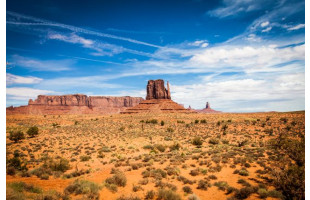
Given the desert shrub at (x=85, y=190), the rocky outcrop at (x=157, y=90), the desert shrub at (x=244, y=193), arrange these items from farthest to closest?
1. the rocky outcrop at (x=157, y=90)
2. the desert shrub at (x=85, y=190)
3. the desert shrub at (x=244, y=193)

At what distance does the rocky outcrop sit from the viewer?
12262 centimetres

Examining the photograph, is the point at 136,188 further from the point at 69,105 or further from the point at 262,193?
the point at 69,105

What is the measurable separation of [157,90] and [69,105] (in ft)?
344

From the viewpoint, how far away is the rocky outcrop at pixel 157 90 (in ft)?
402

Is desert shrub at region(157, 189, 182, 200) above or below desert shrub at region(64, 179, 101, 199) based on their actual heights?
above

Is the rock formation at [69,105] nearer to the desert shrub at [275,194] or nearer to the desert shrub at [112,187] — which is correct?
the desert shrub at [112,187]

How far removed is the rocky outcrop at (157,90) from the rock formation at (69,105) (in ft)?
234

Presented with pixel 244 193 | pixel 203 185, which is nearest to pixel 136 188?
pixel 203 185

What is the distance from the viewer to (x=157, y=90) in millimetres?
123562

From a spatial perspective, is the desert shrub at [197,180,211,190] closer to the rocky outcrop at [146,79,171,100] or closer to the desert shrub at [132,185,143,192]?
the desert shrub at [132,185,143,192]

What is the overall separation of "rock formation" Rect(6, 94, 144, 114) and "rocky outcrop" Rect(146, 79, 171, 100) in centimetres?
7123

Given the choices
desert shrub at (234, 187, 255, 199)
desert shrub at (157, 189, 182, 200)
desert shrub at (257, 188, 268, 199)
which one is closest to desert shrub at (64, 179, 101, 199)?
desert shrub at (157, 189, 182, 200)

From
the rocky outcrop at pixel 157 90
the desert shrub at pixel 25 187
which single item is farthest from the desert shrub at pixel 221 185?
the rocky outcrop at pixel 157 90
